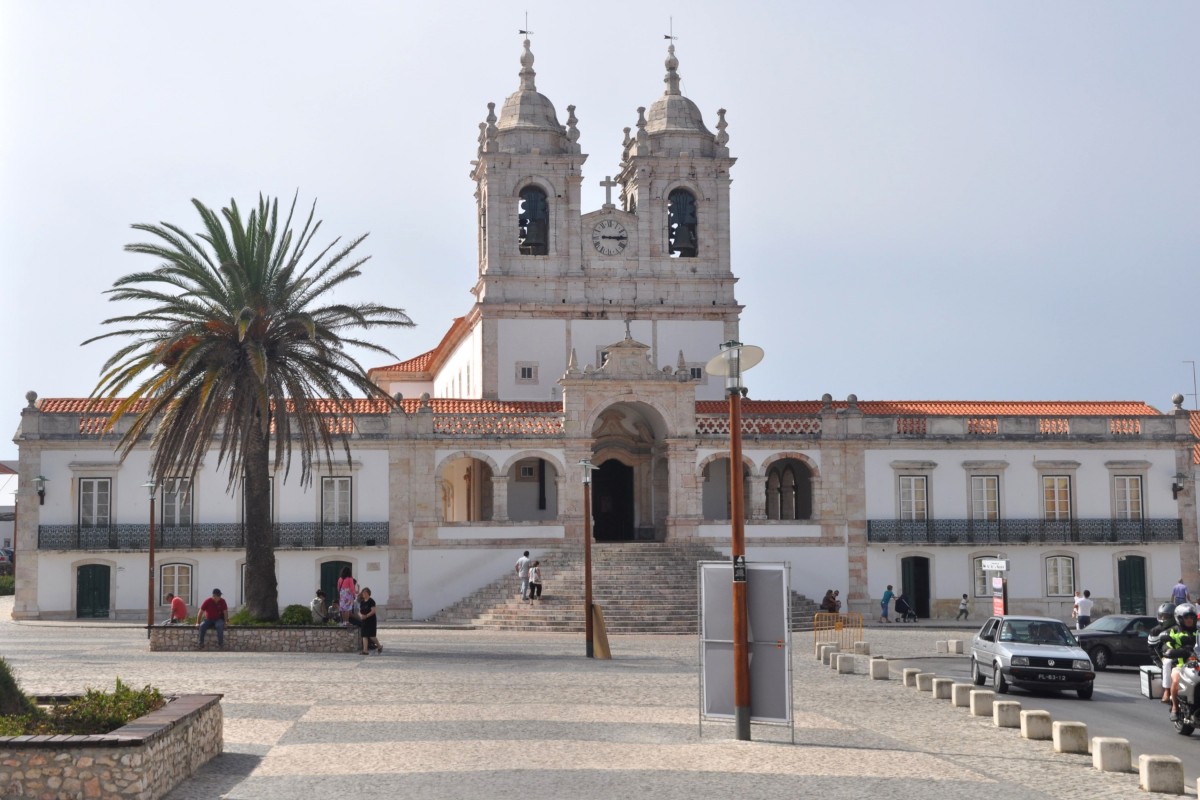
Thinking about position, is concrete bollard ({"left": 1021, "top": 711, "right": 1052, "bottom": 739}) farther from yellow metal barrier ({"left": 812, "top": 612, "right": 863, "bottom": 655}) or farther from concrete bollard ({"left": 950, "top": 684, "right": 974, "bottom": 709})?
yellow metal barrier ({"left": 812, "top": 612, "right": 863, "bottom": 655})

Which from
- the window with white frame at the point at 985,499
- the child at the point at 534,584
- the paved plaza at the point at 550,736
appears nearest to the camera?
the paved plaza at the point at 550,736

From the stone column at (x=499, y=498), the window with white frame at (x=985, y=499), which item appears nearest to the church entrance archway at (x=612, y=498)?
the stone column at (x=499, y=498)

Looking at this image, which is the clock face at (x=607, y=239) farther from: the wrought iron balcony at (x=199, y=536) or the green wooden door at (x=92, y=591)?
the green wooden door at (x=92, y=591)

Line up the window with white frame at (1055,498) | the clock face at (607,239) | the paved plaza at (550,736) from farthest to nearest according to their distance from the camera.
A: the clock face at (607,239) → the window with white frame at (1055,498) → the paved plaza at (550,736)

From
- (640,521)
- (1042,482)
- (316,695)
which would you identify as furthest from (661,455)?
(316,695)

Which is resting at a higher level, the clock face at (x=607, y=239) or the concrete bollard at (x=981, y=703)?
the clock face at (x=607, y=239)

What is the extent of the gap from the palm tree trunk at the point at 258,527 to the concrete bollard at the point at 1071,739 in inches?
685

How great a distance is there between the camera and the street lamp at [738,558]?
52.2ft

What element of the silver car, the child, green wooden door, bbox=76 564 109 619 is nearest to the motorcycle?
the silver car

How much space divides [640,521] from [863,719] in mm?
26678

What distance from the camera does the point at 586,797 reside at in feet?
41.9

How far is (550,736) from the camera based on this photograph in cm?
1631

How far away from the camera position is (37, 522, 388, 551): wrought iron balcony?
3978 cm

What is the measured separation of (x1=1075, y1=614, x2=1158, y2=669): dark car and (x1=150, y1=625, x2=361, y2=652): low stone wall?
14.1 meters
